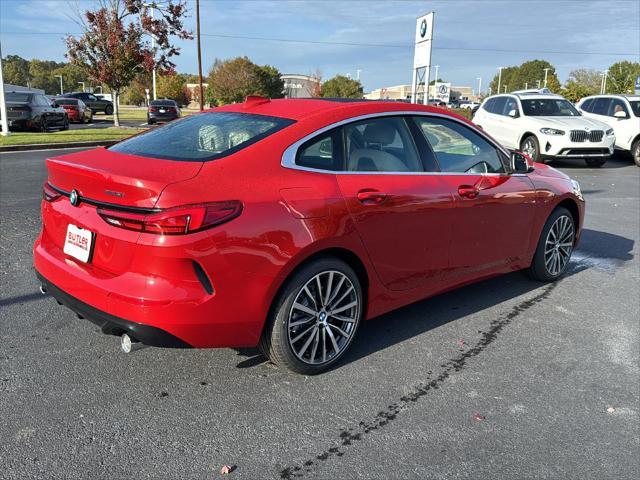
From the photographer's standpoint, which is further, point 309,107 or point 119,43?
point 119,43

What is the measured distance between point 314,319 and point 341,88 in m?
67.0

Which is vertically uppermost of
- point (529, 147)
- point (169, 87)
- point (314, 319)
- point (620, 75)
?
point (620, 75)

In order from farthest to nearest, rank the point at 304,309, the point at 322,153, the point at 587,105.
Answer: the point at 587,105, the point at 322,153, the point at 304,309

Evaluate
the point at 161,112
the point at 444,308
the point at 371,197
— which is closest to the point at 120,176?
the point at 371,197

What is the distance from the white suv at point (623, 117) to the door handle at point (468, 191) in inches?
544

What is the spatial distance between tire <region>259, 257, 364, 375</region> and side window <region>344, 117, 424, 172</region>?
680mm

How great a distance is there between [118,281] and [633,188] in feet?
38.5

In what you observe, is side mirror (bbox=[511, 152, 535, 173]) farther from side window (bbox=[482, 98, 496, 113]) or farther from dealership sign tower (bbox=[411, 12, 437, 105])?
dealership sign tower (bbox=[411, 12, 437, 105])

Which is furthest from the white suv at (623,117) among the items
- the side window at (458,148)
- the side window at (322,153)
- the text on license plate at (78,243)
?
the text on license plate at (78,243)

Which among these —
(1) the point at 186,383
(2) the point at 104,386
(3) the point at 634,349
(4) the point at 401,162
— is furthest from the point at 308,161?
(3) the point at 634,349

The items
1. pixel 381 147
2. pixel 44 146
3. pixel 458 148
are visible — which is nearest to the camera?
pixel 381 147

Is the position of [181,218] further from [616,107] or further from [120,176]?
[616,107]

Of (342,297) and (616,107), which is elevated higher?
(616,107)

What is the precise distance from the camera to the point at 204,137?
135 inches
